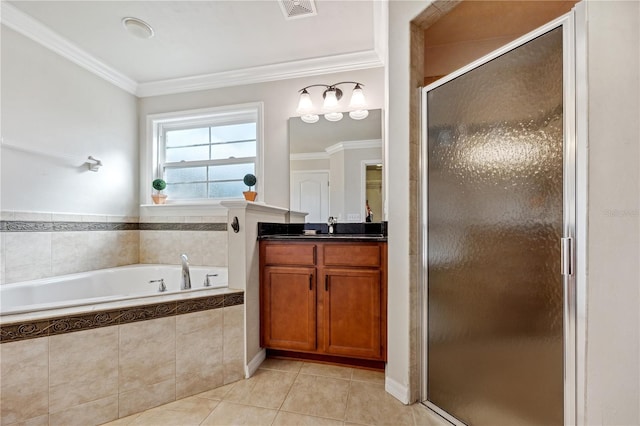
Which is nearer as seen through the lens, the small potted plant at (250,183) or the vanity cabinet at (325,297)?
the vanity cabinet at (325,297)

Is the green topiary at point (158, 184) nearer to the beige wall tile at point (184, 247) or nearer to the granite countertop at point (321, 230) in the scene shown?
the beige wall tile at point (184, 247)

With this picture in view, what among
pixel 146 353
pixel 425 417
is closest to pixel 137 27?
pixel 146 353

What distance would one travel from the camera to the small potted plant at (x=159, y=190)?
2844 millimetres

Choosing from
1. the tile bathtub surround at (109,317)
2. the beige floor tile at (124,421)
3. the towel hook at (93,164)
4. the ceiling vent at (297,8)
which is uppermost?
the ceiling vent at (297,8)

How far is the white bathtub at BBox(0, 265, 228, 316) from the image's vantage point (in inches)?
65.5

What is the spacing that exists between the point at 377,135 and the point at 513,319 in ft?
5.79

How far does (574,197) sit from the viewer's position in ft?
2.96

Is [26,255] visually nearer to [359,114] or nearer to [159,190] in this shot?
[159,190]

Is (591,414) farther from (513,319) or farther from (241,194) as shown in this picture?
(241,194)

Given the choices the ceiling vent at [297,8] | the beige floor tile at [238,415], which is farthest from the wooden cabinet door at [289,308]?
the ceiling vent at [297,8]

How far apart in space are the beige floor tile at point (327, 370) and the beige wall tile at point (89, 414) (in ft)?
3.38

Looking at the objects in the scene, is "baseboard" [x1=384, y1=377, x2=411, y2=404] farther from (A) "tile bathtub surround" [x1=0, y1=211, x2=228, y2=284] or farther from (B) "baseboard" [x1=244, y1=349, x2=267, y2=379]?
(A) "tile bathtub surround" [x1=0, y1=211, x2=228, y2=284]

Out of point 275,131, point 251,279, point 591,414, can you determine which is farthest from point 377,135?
point 591,414

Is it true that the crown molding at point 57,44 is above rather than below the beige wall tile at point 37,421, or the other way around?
above
